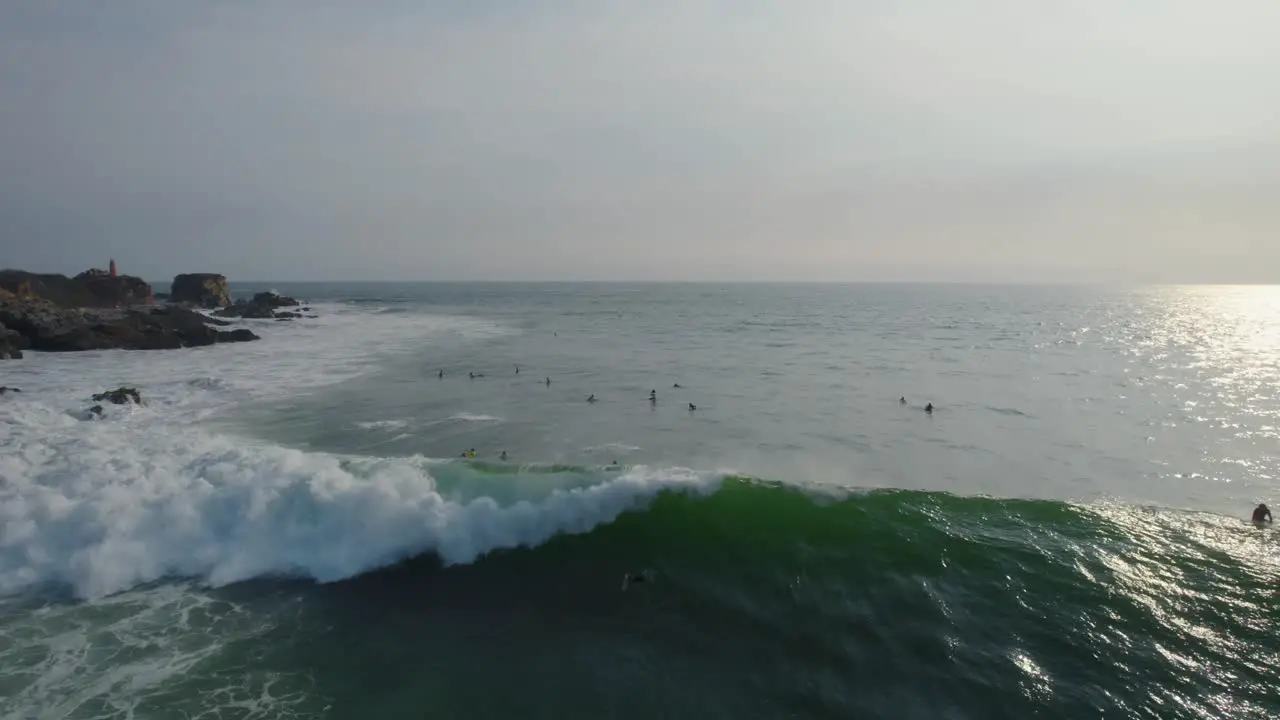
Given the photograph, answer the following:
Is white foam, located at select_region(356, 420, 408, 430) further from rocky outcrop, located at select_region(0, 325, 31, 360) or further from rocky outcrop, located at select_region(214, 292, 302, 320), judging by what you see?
rocky outcrop, located at select_region(214, 292, 302, 320)

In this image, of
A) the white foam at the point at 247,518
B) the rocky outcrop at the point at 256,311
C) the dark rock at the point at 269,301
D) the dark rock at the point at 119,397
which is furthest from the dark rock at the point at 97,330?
the white foam at the point at 247,518

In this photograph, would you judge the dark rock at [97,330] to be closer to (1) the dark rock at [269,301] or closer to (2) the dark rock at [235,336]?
(2) the dark rock at [235,336]

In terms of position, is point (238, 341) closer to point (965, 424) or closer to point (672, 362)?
point (672, 362)

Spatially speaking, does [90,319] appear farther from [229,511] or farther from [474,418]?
[229,511]

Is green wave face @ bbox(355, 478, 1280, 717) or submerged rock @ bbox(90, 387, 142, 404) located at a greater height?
submerged rock @ bbox(90, 387, 142, 404)

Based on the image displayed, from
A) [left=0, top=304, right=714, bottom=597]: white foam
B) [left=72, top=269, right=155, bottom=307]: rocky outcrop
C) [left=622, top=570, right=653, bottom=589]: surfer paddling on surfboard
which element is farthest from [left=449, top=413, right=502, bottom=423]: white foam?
[left=72, top=269, right=155, bottom=307]: rocky outcrop

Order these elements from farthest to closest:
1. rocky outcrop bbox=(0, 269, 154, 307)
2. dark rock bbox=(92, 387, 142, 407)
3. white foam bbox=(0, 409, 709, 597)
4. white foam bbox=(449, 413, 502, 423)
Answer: rocky outcrop bbox=(0, 269, 154, 307) → white foam bbox=(449, 413, 502, 423) → dark rock bbox=(92, 387, 142, 407) → white foam bbox=(0, 409, 709, 597)

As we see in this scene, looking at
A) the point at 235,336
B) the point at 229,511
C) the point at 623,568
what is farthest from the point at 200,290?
the point at 623,568
